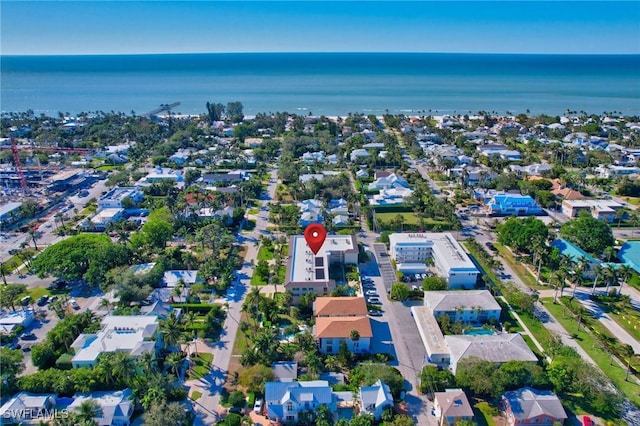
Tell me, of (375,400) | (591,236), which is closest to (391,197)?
(591,236)

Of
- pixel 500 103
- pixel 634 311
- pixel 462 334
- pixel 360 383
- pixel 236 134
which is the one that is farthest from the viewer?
pixel 500 103

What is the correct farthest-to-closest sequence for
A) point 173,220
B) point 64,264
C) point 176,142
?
point 176,142 < point 173,220 < point 64,264

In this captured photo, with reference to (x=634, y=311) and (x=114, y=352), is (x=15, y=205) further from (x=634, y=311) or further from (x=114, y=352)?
(x=634, y=311)

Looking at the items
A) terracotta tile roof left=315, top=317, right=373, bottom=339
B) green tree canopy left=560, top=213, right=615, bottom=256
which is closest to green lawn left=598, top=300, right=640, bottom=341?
green tree canopy left=560, top=213, right=615, bottom=256

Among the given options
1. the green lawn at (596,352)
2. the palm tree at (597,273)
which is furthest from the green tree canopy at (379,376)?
the palm tree at (597,273)

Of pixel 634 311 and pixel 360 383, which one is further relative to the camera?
pixel 634 311

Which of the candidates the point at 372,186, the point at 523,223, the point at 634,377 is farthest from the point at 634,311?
the point at 372,186
